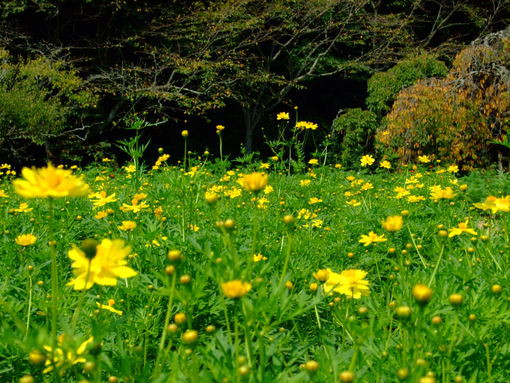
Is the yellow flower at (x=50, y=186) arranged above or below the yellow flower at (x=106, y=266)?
above

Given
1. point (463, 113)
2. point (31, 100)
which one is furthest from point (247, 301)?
point (31, 100)

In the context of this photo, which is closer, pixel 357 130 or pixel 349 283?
pixel 349 283

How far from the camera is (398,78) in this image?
8.30 m

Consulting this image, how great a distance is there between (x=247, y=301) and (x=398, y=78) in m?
8.23

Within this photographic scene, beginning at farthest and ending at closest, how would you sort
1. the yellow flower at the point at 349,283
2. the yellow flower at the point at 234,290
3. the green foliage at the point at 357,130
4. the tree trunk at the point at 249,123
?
1. the tree trunk at the point at 249,123
2. the green foliage at the point at 357,130
3. the yellow flower at the point at 349,283
4. the yellow flower at the point at 234,290

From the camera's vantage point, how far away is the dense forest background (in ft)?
24.2

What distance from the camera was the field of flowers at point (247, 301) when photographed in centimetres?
71

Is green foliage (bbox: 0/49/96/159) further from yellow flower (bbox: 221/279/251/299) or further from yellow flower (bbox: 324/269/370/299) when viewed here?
yellow flower (bbox: 221/279/251/299)

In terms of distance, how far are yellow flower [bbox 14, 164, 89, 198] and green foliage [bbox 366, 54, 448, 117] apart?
309 inches

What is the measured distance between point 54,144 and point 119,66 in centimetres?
196

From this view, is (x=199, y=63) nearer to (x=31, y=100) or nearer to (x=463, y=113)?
(x=31, y=100)

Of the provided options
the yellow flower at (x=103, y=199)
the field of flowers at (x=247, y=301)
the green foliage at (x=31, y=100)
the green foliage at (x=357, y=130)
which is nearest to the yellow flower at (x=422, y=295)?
the field of flowers at (x=247, y=301)

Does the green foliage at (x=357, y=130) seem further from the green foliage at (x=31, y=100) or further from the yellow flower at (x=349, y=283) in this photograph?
the yellow flower at (x=349, y=283)

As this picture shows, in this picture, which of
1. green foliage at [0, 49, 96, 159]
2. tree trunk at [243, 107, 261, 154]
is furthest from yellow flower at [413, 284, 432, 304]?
tree trunk at [243, 107, 261, 154]
